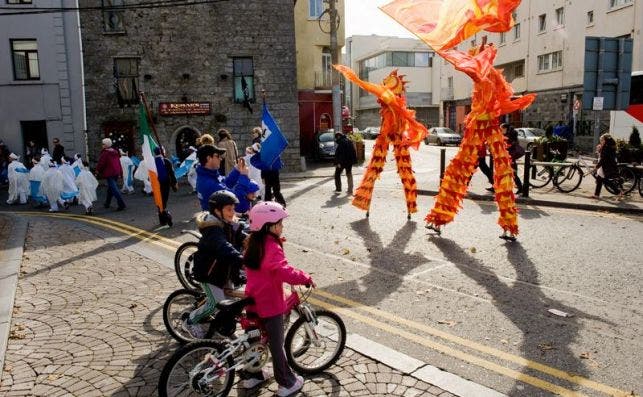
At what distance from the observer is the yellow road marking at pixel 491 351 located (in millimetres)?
3979

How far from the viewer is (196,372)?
3707mm

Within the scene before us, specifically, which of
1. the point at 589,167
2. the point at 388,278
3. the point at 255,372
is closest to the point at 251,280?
the point at 255,372

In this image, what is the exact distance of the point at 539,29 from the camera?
1431 inches

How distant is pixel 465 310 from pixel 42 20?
23.9m

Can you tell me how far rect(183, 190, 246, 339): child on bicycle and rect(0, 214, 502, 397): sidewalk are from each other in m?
0.49

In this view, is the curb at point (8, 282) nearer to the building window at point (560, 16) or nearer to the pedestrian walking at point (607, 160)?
the pedestrian walking at point (607, 160)

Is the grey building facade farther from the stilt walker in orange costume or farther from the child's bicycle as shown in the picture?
the child's bicycle

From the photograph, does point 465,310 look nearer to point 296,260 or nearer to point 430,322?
point 430,322

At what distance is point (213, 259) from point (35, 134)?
2288cm

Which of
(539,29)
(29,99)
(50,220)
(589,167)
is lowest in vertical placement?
(50,220)

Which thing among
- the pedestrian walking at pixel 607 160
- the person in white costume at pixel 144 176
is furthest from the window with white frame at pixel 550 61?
the person in white costume at pixel 144 176

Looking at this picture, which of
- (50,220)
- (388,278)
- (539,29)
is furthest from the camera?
(539,29)

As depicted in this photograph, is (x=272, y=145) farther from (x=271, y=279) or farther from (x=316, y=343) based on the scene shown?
(x=271, y=279)

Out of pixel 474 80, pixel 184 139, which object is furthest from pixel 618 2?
pixel 474 80
